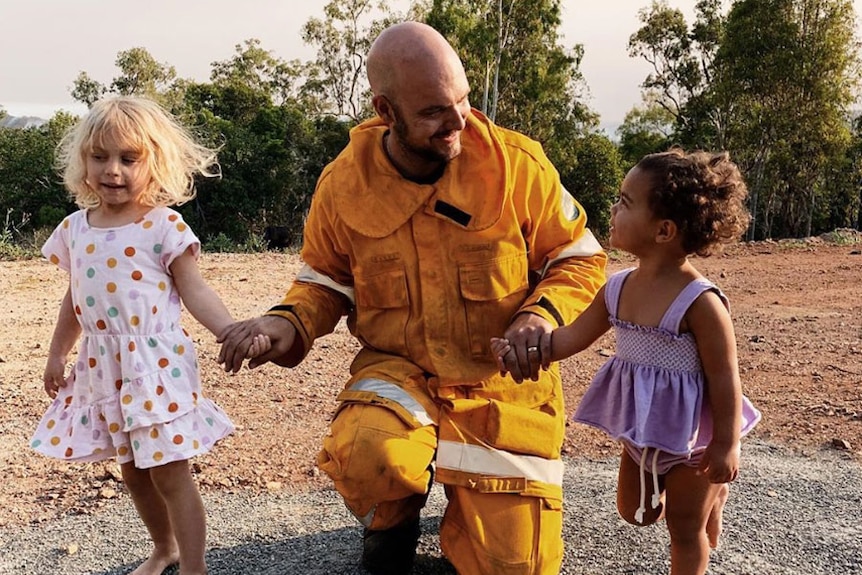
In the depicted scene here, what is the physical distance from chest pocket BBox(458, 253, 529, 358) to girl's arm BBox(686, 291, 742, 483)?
0.72 meters

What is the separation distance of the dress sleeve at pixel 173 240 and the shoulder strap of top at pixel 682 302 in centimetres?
140

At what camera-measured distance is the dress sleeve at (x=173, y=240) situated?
259 cm

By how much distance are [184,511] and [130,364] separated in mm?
487

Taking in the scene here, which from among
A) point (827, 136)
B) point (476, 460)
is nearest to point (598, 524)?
point (476, 460)

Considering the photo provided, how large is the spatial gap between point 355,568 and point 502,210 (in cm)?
129

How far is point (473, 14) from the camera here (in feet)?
63.9

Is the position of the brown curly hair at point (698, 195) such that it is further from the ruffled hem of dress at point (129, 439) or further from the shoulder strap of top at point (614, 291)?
the ruffled hem of dress at point (129, 439)

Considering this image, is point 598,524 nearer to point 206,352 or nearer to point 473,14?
point 206,352

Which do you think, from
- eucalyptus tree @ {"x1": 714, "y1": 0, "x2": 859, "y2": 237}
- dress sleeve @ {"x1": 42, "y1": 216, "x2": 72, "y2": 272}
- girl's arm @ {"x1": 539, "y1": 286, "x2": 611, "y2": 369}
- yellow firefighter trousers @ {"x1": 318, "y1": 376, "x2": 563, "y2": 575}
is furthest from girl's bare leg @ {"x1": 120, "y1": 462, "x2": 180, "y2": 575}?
eucalyptus tree @ {"x1": 714, "y1": 0, "x2": 859, "y2": 237}

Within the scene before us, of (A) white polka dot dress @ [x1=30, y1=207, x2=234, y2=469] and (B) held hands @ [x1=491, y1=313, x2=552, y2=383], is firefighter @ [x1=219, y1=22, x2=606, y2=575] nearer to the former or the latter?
(B) held hands @ [x1=491, y1=313, x2=552, y2=383]

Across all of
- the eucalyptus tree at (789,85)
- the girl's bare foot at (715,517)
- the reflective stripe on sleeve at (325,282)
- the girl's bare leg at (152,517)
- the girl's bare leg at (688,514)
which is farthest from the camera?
the eucalyptus tree at (789,85)

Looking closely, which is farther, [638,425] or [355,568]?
[355,568]

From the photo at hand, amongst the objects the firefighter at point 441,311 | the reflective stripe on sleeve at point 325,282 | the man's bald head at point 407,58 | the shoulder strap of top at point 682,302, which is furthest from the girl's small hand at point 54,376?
the shoulder strap of top at point 682,302

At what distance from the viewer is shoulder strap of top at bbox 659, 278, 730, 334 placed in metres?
2.18
